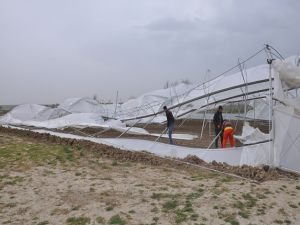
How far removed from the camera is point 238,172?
7680mm

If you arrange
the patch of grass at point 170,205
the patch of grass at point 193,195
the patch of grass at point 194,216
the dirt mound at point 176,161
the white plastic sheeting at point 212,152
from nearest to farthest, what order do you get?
the patch of grass at point 194,216, the patch of grass at point 170,205, the patch of grass at point 193,195, the dirt mound at point 176,161, the white plastic sheeting at point 212,152

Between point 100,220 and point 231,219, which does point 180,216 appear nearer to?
point 231,219

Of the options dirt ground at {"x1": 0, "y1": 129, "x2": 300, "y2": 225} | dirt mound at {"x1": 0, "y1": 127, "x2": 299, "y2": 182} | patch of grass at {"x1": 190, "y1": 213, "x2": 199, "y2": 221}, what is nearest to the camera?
patch of grass at {"x1": 190, "y1": 213, "x2": 199, "y2": 221}

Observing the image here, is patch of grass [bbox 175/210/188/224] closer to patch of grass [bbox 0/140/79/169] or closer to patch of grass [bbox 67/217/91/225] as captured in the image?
patch of grass [bbox 67/217/91/225]

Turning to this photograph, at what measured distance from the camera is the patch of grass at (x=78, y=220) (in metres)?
5.03

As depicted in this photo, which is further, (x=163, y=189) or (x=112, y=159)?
(x=112, y=159)

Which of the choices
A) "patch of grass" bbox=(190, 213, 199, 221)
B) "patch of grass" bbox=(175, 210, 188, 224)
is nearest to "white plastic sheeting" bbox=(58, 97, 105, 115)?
"patch of grass" bbox=(175, 210, 188, 224)

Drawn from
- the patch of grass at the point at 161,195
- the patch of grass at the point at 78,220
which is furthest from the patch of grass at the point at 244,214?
the patch of grass at the point at 78,220

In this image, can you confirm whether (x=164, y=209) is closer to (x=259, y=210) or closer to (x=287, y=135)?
(x=259, y=210)

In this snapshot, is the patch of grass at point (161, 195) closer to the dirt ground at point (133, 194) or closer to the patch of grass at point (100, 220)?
the dirt ground at point (133, 194)

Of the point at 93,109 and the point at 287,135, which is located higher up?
the point at 93,109

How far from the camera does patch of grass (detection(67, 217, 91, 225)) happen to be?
5.03 m

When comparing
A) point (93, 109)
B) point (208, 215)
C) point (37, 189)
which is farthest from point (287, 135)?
point (93, 109)

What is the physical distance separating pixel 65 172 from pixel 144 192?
7.41 ft
